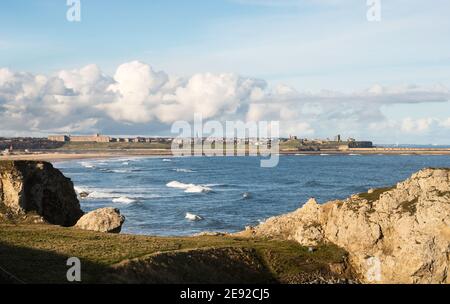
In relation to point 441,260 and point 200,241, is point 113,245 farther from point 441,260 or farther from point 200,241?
point 441,260

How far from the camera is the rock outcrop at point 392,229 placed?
1449 inches

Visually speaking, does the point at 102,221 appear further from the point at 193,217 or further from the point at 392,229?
the point at 193,217

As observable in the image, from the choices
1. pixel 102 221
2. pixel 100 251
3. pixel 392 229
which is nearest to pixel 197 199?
pixel 102 221

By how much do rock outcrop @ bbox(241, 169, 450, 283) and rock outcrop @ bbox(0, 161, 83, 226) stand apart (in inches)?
816

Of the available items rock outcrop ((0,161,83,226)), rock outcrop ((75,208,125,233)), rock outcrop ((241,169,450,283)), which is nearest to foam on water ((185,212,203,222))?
rock outcrop ((0,161,83,226))

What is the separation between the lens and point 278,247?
4166cm

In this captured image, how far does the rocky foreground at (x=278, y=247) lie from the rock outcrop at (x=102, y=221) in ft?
0.29

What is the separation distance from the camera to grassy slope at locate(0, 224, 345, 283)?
31422mm

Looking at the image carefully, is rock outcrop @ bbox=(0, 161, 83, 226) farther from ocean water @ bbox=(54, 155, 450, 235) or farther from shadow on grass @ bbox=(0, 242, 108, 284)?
ocean water @ bbox=(54, 155, 450, 235)

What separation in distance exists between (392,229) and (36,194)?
32.6 meters
